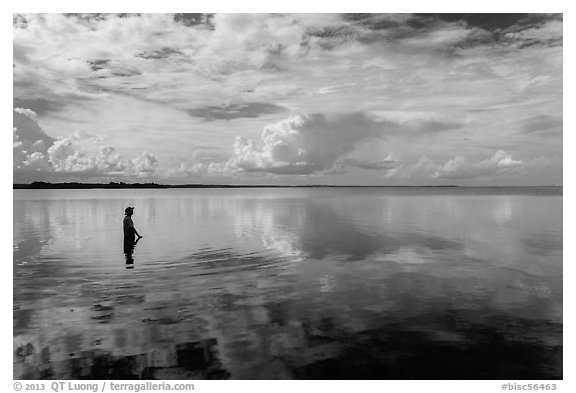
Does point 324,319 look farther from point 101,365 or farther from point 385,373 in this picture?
point 101,365

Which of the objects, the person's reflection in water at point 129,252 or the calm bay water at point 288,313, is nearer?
the calm bay water at point 288,313

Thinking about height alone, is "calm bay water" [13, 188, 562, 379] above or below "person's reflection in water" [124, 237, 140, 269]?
below

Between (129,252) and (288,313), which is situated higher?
(129,252)

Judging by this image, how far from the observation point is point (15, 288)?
2056cm

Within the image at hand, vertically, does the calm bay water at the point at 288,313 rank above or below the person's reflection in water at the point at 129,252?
below

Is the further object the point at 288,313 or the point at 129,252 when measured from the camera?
Answer: the point at 129,252

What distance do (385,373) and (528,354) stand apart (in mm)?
4790

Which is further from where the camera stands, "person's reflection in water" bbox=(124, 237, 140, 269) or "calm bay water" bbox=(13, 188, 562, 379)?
"person's reflection in water" bbox=(124, 237, 140, 269)

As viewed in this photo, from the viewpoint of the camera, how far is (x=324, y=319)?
15617mm
